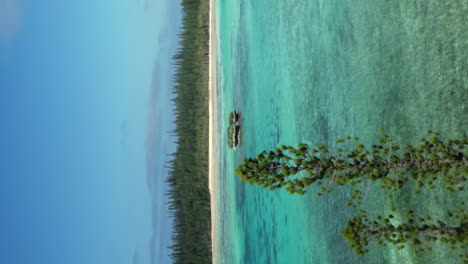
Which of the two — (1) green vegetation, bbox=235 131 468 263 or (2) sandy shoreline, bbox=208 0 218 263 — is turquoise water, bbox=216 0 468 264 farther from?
(1) green vegetation, bbox=235 131 468 263

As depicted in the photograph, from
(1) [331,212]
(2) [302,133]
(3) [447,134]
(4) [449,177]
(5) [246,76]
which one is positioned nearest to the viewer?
(4) [449,177]

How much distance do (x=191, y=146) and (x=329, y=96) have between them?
18.1 m

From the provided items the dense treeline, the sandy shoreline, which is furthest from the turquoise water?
the dense treeline

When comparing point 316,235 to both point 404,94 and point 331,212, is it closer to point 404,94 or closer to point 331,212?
point 331,212

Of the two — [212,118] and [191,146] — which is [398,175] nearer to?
[212,118]

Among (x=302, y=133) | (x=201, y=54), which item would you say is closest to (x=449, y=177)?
(x=302, y=133)

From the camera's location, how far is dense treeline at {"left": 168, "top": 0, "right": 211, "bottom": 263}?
2725cm

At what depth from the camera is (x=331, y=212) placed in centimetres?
1224

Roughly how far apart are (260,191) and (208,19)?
16.8m

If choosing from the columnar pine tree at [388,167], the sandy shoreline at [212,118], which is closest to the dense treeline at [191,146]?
the sandy shoreline at [212,118]

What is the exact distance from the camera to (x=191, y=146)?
98.8 ft

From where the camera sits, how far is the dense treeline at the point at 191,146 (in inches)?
1073

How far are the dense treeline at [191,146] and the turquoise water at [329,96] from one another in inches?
142

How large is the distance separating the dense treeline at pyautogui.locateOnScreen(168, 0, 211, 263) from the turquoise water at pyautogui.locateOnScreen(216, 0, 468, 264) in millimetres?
3598
